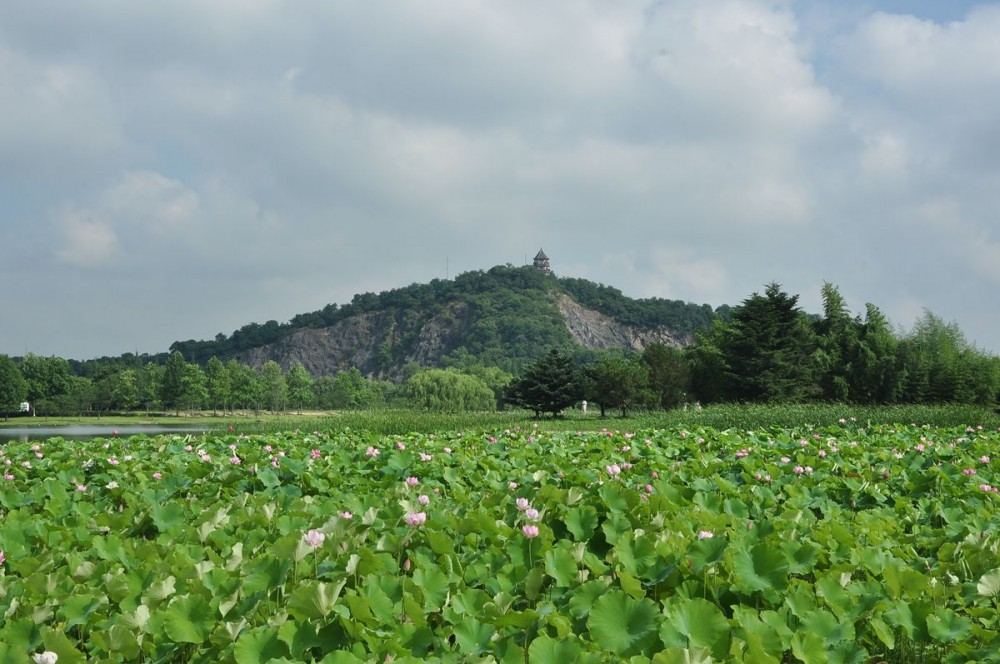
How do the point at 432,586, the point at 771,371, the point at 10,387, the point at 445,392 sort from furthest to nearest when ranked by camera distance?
the point at 10,387 → the point at 445,392 → the point at 771,371 → the point at 432,586

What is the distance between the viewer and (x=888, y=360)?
138 ft

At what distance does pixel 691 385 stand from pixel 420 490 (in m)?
48.7

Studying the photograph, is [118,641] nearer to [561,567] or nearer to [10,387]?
[561,567]

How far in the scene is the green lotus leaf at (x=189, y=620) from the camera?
2.40m

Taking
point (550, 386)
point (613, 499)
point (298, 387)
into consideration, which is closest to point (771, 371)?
point (550, 386)

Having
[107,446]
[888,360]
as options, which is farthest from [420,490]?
[888,360]

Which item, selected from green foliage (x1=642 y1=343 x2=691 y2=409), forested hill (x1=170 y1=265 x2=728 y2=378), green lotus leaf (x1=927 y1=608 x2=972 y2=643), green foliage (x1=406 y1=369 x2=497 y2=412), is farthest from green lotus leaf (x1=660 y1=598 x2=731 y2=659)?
forested hill (x1=170 y1=265 x2=728 y2=378)

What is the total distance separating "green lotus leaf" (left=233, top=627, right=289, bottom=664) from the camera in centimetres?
217

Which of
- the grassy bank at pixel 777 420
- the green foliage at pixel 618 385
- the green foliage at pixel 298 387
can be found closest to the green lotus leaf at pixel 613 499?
the grassy bank at pixel 777 420

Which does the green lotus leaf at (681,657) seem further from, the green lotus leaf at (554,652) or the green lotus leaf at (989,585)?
the green lotus leaf at (989,585)

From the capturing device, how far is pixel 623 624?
2.40 meters

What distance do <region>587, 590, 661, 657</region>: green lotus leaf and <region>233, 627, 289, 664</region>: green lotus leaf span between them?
97cm

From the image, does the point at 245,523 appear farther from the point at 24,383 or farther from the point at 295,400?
the point at 295,400

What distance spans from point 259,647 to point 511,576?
102cm
